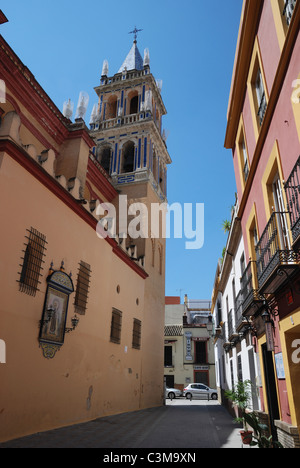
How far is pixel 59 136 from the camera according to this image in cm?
1309

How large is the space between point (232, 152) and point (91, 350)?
775 centimetres

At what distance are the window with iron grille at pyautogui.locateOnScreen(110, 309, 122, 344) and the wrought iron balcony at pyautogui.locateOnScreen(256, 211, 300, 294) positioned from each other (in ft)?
22.7

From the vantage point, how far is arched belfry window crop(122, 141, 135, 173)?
2070 centimetres

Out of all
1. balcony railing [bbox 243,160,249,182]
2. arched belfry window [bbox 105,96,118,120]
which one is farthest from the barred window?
arched belfry window [bbox 105,96,118,120]

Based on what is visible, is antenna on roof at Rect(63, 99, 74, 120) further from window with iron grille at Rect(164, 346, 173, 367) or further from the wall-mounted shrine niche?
window with iron grille at Rect(164, 346, 173, 367)

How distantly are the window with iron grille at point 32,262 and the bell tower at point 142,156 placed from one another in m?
8.99

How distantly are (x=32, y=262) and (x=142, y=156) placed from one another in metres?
13.6

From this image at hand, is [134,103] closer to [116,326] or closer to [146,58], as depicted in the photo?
[146,58]

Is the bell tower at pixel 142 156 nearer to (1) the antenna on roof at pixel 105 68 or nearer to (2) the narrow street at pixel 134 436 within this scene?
(1) the antenna on roof at pixel 105 68

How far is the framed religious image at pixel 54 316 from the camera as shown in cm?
768

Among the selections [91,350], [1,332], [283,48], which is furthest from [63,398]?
[283,48]

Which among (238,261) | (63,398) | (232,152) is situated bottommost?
(63,398)

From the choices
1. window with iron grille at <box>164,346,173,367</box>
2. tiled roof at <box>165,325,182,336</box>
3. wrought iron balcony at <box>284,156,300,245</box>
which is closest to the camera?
wrought iron balcony at <box>284,156,300,245</box>

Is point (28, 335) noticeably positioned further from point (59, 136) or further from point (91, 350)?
point (59, 136)
